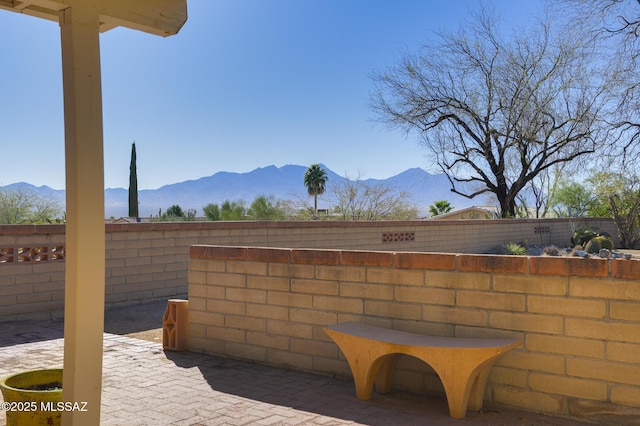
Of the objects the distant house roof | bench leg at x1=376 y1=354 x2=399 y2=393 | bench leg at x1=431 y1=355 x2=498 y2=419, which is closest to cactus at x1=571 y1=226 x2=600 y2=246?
the distant house roof

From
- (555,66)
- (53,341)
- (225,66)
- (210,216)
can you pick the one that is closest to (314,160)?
(225,66)

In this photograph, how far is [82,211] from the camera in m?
3.64

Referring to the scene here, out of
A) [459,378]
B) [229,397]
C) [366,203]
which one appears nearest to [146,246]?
[229,397]

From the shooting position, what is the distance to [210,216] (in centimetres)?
2884

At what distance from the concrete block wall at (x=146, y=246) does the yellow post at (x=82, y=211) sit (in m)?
6.41

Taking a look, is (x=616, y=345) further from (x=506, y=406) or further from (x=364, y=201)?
(x=364, y=201)

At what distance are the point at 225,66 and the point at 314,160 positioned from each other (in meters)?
20.3

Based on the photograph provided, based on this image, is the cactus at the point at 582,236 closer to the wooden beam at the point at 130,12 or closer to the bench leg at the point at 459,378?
the bench leg at the point at 459,378

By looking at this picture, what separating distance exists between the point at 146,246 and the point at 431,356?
7677 mm

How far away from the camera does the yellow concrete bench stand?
470 cm

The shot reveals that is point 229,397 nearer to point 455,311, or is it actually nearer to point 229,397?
point 229,397

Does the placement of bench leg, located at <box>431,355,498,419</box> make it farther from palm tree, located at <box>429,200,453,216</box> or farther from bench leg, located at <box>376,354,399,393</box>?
palm tree, located at <box>429,200,453,216</box>

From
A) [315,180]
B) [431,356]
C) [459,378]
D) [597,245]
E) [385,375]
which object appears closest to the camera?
[459,378]

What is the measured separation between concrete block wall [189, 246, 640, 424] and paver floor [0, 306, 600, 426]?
199 mm
